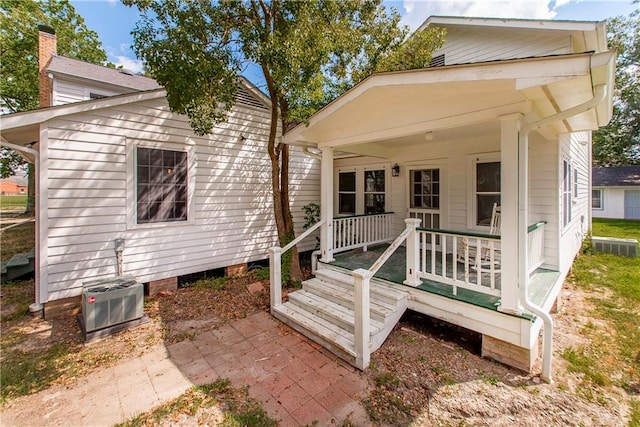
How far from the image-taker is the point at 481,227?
571cm

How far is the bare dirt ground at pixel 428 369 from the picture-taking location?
2.58m

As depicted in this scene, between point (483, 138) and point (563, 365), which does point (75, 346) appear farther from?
point (483, 138)

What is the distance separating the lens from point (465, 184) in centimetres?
590

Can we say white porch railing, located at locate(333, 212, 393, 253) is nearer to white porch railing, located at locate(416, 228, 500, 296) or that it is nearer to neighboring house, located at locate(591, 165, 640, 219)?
white porch railing, located at locate(416, 228, 500, 296)

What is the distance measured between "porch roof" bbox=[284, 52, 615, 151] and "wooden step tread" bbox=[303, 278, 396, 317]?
2.56m

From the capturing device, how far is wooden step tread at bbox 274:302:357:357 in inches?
134

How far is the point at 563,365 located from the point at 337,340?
2731 mm

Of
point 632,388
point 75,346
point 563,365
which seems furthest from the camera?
point 75,346

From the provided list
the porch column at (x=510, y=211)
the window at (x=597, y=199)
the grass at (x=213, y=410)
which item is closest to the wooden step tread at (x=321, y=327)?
the grass at (x=213, y=410)

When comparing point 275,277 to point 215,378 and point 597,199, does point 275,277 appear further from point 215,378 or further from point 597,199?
point 597,199

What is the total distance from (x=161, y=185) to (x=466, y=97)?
17.7 ft

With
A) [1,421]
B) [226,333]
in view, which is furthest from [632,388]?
[1,421]

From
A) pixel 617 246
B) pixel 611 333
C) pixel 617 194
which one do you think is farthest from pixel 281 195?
pixel 617 194

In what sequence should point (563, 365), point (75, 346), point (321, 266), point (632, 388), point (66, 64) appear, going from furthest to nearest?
point (66, 64) < point (321, 266) < point (75, 346) < point (563, 365) < point (632, 388)
